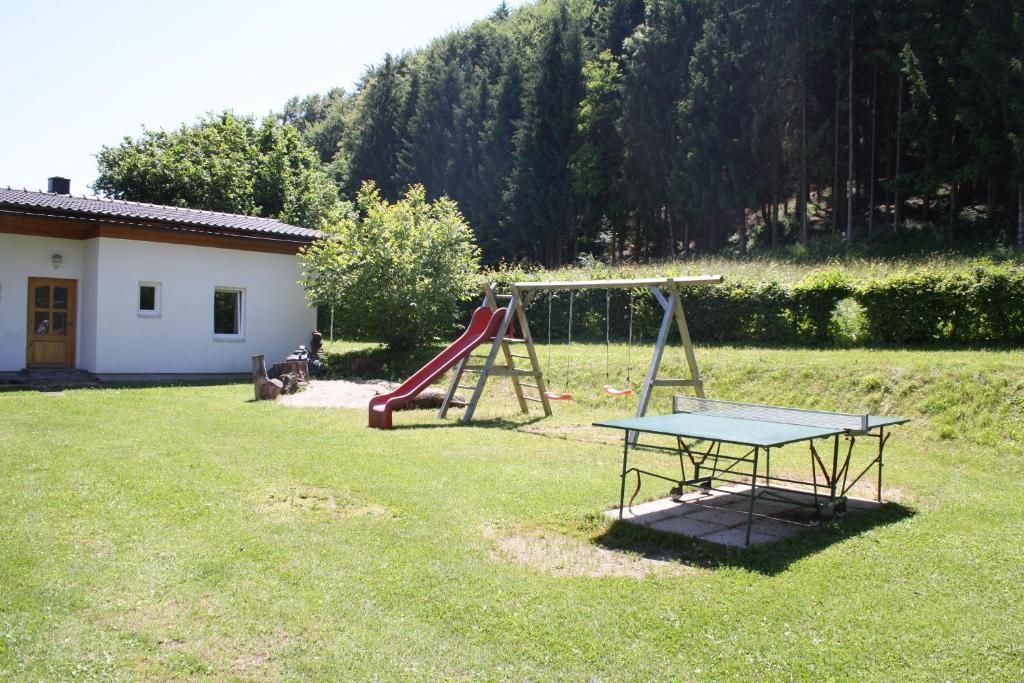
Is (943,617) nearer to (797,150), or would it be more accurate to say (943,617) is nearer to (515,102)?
(797,150)

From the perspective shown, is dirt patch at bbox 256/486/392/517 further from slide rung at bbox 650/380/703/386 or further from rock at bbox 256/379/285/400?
rock at bbox 256/379/285/400

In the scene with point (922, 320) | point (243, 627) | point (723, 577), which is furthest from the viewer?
point (922, 320)

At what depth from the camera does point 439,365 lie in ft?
43.0

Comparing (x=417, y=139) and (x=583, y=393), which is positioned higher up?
(x=417, y=139)

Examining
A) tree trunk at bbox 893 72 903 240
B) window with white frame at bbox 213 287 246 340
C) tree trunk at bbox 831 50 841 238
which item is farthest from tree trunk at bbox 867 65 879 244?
window with white frame at bbox 213 287 246 340

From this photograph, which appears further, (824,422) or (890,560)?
(824,422)

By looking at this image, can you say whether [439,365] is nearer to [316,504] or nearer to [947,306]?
[316,504]

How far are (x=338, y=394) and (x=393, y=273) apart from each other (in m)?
4.15

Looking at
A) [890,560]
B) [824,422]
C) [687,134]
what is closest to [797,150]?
[687,134]

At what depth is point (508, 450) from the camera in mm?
10094

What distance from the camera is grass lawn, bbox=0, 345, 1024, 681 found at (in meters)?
3.99

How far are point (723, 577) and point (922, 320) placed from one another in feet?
36.7

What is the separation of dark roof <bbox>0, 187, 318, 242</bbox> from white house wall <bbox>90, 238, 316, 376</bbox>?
0.57 metres

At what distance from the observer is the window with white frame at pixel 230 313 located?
65.3 feet
